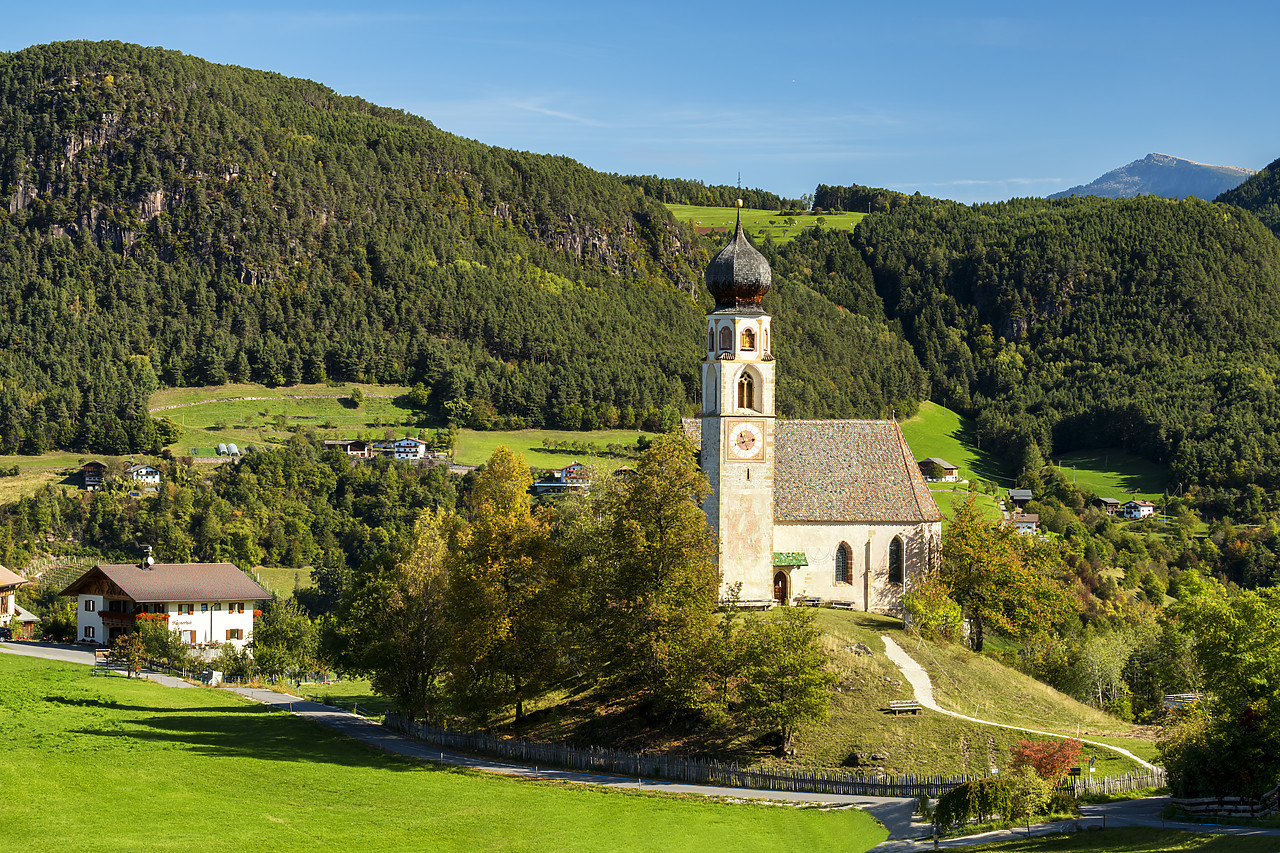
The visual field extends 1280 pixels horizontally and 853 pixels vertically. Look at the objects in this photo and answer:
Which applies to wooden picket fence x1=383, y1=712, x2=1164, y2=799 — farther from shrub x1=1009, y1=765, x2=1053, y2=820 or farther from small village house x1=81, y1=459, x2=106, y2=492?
small village house x1=81, y1=459, x2=106, y2=492

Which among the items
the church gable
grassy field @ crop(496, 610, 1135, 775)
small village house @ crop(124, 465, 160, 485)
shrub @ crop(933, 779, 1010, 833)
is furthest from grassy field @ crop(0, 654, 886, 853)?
small village house @ crop(124, 465, 160, 485)

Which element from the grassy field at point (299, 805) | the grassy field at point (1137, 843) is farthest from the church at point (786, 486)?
the grassy field at point (1137, 843)

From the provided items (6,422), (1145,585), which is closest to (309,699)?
(1145,585)

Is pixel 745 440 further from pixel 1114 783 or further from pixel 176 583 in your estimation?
pixel 176 583

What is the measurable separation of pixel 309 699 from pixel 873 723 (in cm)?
3923

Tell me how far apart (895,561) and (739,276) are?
18958mm

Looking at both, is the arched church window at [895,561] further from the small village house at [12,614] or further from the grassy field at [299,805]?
the small village house at [12,614]

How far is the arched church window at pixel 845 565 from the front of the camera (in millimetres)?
77438

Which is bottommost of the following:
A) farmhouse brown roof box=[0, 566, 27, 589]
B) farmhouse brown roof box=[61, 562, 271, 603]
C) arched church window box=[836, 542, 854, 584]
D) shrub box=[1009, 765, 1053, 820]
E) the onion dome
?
farmhouse brown roof box=[0, 566, 27, 589]

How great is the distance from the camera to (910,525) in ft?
257

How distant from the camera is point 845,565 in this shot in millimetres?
77625

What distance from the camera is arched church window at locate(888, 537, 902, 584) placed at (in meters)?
78.1

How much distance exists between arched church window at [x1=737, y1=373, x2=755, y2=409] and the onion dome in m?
3.73

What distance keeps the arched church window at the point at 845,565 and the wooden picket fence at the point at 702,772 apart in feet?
70.3
